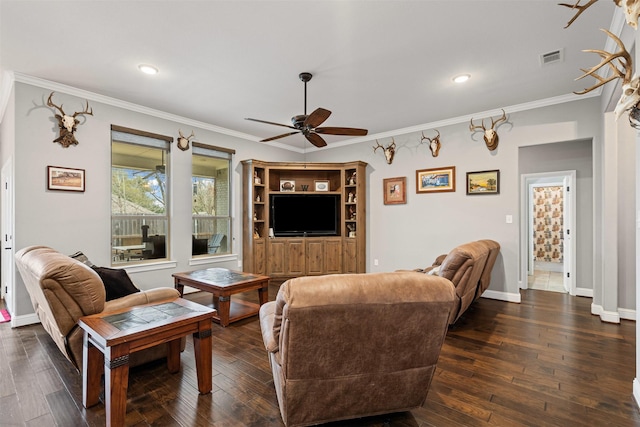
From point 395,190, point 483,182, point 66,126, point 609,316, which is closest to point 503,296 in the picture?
point 609,316

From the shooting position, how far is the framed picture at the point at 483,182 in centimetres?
459

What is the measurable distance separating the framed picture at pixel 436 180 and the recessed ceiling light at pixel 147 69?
4.16 meters

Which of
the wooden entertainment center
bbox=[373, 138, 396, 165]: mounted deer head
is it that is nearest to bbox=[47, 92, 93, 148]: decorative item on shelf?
the wooden entertainment center

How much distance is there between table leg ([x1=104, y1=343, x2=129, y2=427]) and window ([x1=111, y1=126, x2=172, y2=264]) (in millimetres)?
3012

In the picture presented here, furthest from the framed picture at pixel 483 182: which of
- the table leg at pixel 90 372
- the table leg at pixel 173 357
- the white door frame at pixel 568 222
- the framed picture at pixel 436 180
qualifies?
the table leg at pixel 90 372

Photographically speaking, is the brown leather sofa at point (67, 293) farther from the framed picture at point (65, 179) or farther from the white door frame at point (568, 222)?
the white door frame at point (568, 222)

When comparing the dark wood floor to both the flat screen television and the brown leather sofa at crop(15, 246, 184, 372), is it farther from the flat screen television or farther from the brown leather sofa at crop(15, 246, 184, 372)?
the flat screen television

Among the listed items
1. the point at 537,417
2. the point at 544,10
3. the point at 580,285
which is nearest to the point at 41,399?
the point at 537,417

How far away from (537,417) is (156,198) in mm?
4978

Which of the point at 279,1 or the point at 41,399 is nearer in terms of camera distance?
the point at 41,399

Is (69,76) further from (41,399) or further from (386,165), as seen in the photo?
(386,165)

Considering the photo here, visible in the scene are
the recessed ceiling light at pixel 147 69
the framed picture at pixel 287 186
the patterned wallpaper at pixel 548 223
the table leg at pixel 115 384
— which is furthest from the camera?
the patterned wallpaper at pixel 548 223

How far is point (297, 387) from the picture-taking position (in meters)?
1.59

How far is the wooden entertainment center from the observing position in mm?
5707
